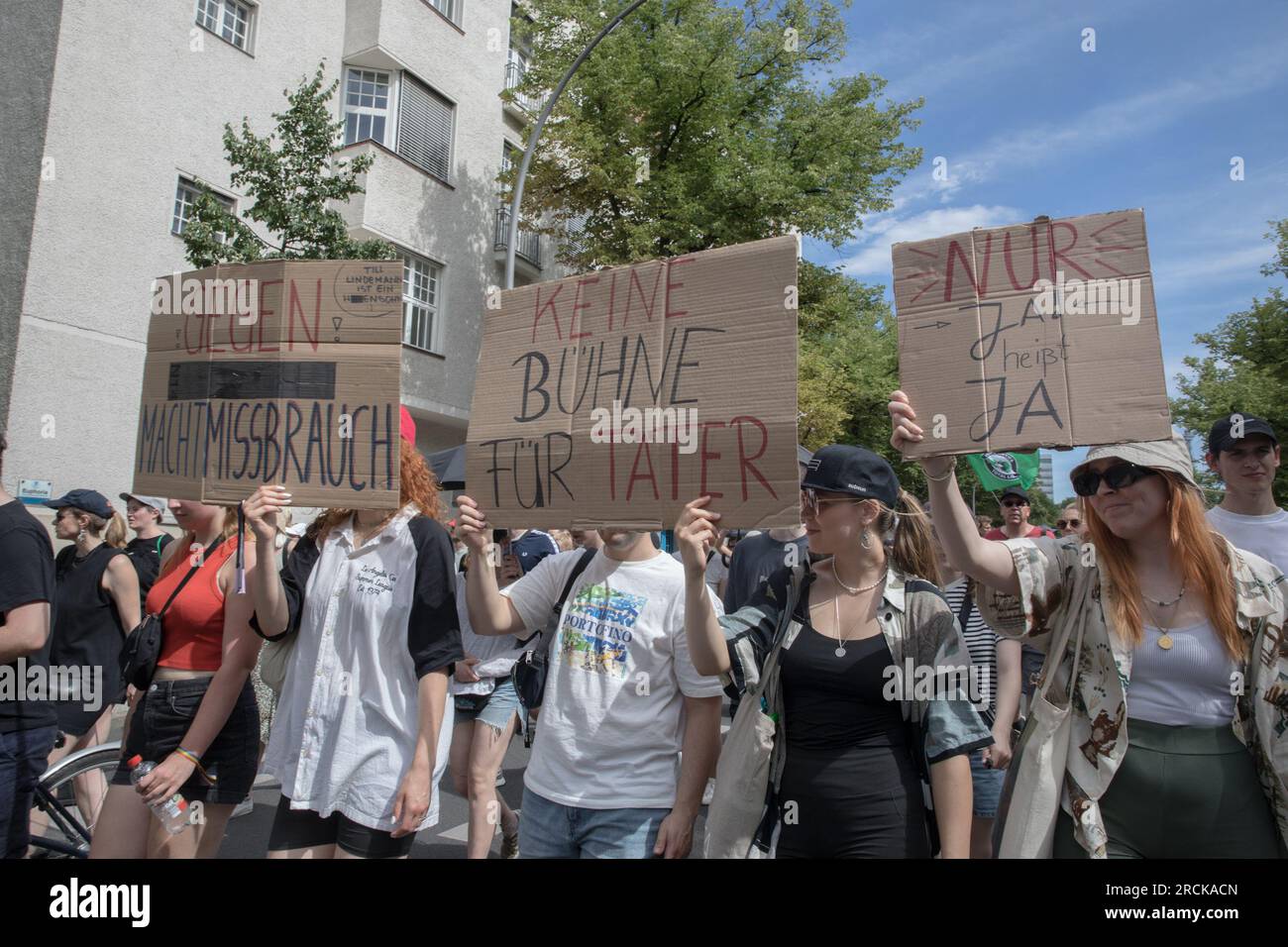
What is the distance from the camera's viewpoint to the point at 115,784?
3102 millimetres

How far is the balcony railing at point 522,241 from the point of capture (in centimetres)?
1964

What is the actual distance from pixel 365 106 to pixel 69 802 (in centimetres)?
1491

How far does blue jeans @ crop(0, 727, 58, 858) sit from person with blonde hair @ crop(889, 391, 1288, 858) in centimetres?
309

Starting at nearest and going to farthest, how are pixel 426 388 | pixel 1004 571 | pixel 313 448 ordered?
pixel 1004 571
pixel 313 448
pixel 426 388

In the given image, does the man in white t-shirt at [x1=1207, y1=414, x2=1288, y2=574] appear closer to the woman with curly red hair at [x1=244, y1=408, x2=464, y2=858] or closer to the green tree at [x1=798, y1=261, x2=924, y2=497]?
the woman with curly red hair at [x1=244, y1=408, x2=464, y2=858]

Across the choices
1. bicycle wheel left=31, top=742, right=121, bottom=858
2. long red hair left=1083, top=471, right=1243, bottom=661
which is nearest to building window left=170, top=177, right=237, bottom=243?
bicycle wheel left=31, top=742, right=121, bottom=858

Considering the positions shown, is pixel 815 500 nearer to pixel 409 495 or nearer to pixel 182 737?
pixel 409 495

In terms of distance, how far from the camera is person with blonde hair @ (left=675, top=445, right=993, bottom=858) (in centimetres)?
238

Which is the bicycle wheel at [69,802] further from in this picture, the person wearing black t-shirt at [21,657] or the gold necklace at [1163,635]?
the gold necklace at [1163,635]

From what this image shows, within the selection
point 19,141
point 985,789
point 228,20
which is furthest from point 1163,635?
point 228,20

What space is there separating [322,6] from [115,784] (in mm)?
16350

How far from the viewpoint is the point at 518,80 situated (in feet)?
67.3

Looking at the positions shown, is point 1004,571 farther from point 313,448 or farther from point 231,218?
point 231,218
